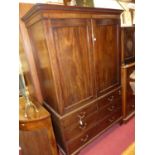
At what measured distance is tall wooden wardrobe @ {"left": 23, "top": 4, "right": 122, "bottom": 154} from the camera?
4.15 feet

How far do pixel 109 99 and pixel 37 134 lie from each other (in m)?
1.01

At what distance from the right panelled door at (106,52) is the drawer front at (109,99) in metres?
0.08

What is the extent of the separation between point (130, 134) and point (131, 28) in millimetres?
1532

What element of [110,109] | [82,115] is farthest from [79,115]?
[110,109]

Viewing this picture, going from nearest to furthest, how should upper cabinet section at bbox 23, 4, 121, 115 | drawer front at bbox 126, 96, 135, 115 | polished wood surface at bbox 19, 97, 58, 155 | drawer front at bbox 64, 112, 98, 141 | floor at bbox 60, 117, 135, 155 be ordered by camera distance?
upper cabinet section at bbox 23, 4, 121, 115
polished wood surface at bbox 19, 97, 58, 155
drawer front at bbox 64, 112, 98, 141
floor at bbox 60, 117, 135, 155
drawer front at bbox 126, 96, 135, 115

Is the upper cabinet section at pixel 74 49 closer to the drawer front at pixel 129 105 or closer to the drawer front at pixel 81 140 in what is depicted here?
the drawer front at pixel 81 140

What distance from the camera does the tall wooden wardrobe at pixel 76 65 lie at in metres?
1.26

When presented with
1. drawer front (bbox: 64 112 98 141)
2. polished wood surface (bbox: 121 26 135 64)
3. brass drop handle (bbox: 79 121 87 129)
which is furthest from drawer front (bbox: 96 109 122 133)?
polished wood surface (bbox: 121 26 135 64)

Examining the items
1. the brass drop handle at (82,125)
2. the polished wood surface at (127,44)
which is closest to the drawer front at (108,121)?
the brass drop handle at (82,125)

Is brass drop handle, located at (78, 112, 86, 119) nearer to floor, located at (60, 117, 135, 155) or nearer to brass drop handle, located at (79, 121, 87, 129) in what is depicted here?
brass drop handle, located at (79, 121, 87, 129)

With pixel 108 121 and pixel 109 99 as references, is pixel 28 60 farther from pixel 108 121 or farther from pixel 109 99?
pixel 108 121

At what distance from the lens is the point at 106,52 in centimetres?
175
